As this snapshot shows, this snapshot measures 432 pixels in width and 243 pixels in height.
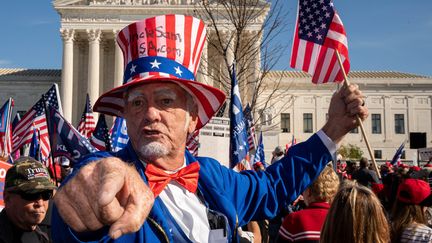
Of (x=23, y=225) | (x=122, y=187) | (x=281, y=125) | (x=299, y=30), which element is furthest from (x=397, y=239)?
(x=281, y=125)

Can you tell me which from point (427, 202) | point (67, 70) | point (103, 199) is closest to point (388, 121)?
point (67, 70)

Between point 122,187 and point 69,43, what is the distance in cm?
5212

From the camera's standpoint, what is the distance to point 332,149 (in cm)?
274

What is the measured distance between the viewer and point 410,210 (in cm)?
402

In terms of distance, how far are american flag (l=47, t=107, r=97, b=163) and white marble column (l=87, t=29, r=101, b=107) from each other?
143 ft

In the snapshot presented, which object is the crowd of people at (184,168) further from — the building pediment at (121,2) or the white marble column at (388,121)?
the white marble column at (388,121)

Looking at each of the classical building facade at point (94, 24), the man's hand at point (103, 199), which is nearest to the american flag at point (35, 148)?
the man's hand at point (103, 199)

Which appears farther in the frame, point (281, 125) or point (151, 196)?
point (281, 125)

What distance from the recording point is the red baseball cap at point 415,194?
404cm

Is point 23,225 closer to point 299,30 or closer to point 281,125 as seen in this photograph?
point 299,30

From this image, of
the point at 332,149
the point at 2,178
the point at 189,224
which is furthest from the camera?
the point at 2,178

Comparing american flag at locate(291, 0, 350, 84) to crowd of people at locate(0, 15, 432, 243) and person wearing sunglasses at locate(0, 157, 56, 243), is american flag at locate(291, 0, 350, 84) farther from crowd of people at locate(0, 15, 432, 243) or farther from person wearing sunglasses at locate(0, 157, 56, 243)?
person wearing sunglasses at locate(0, 157, 56, 243)

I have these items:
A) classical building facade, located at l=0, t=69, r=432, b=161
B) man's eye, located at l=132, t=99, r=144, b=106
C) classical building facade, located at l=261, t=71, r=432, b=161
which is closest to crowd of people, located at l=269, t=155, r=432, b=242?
man's eye, located at l=132, t=99, r=144, b=106

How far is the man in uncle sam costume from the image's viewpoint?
2326 mm
